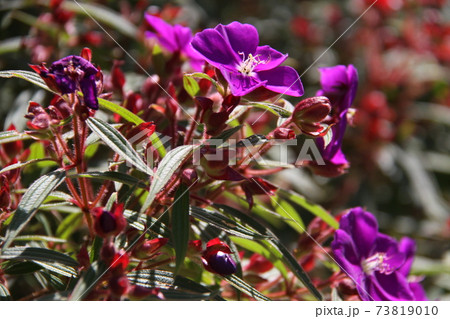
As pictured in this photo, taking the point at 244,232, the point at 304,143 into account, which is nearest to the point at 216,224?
the point at 244,232

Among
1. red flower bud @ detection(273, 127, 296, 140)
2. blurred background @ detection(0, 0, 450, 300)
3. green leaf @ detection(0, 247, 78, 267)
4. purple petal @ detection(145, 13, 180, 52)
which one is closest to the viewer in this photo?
green leaf @ detection(0, 247, 78, 267)

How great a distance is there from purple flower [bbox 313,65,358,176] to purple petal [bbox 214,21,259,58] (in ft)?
0.76

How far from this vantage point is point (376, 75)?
281 centimetres

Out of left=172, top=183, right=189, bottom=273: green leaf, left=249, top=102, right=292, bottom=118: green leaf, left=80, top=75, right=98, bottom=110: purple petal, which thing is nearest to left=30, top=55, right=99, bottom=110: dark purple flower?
left=80, top=75, right=98, bottom=110: purple petal

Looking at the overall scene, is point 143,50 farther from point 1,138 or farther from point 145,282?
point 145,282

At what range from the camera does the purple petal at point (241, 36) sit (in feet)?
4.14

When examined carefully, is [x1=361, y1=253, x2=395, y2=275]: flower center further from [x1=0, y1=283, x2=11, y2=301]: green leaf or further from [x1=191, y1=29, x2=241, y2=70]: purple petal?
[x1=0, y1=283, x2=11, y2=301]: green leaf

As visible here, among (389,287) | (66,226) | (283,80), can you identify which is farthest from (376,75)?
(66,226)

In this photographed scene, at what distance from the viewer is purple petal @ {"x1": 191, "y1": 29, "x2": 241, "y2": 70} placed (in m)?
1.15

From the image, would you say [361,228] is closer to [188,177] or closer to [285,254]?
[285,254]

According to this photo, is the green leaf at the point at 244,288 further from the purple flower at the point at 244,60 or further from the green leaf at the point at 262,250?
the purple flower at the point at 244,60

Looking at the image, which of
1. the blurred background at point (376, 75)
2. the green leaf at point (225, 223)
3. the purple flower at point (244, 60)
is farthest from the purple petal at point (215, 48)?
the blurred background at point (376, 75)

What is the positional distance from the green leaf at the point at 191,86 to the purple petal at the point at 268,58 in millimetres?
165

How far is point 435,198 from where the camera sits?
2.66 metres
